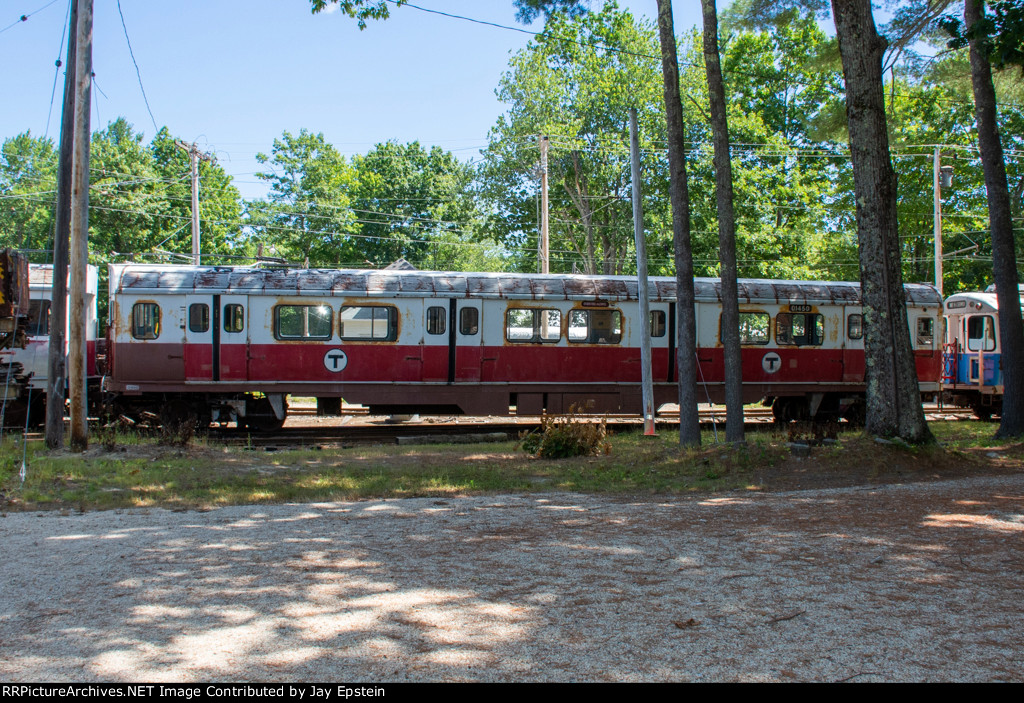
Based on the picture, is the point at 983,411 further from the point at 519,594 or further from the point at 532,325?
the point at 519,594

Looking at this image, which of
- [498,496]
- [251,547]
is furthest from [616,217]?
[251,547]

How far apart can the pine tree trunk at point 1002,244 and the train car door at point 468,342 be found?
9.36 metres

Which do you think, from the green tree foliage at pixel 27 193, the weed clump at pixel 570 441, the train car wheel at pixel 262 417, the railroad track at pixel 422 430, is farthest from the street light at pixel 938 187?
the green tree foliage at pixel 27 193

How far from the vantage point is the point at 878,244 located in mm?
10711

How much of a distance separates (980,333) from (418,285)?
14547mm

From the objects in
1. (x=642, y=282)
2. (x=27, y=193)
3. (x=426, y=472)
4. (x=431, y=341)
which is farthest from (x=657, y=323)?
(x=27, y=193)

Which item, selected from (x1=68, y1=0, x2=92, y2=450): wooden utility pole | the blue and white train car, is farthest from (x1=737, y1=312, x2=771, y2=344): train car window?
(x1=68, y1=0, x2=92, y2=450): wooden utility pole

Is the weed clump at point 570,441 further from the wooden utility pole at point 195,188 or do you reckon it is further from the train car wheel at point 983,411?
the wooden utility pole at point 195,188

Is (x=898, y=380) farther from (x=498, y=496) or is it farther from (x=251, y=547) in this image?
(x=251, y=547)

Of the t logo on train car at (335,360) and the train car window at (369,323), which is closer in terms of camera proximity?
the t logo on train car at (335,360)

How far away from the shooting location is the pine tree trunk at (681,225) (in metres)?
12.0

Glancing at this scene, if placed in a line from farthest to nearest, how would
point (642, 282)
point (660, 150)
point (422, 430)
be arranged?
1. point (660, 150)
2. point (422, 430)
3. point (642, 282)

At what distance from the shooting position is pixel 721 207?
1206 centimetres

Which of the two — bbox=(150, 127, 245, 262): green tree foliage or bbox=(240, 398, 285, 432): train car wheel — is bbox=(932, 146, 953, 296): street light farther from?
bbox=(150, 127, 245, 262): green tree foliage
